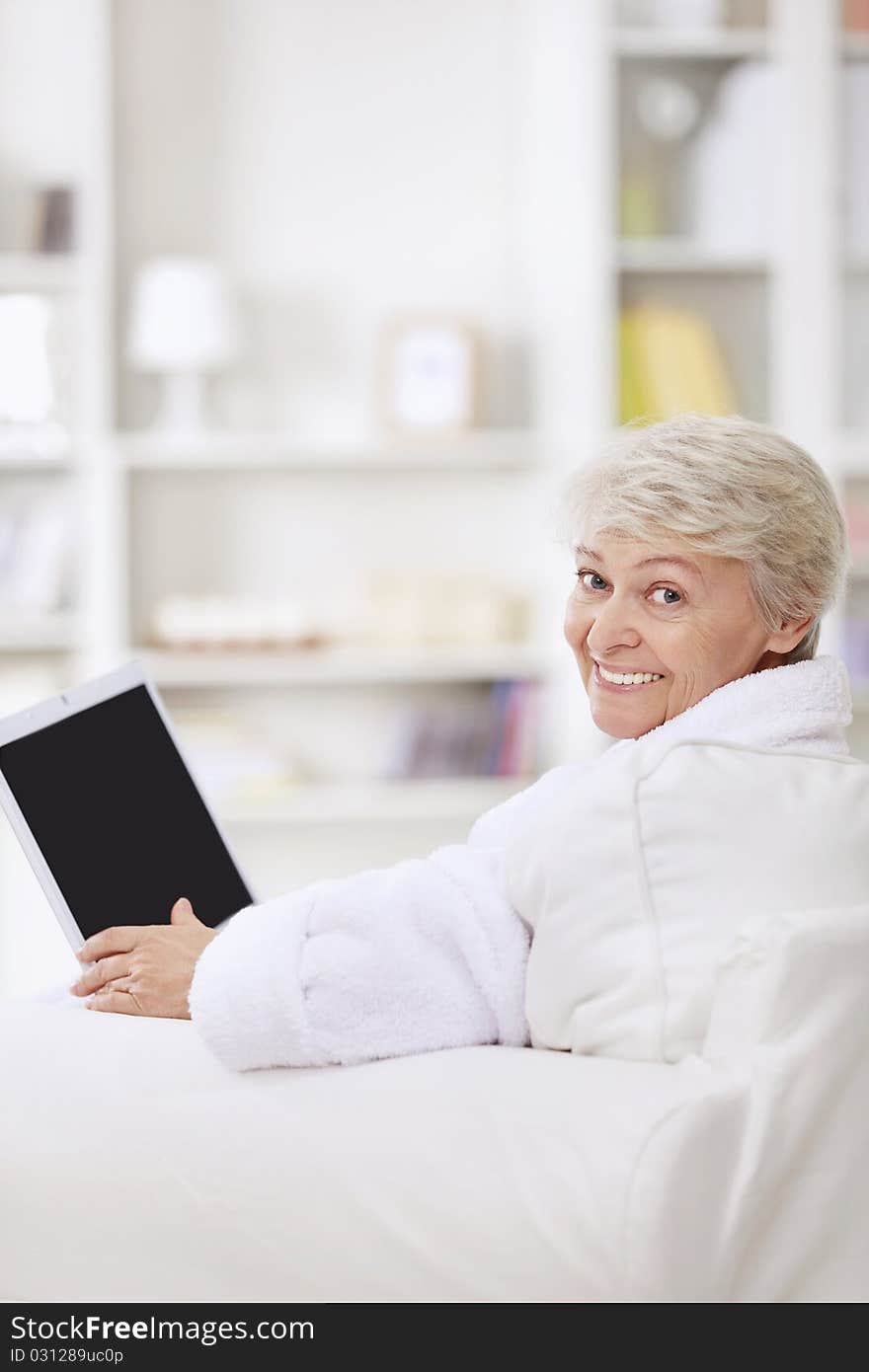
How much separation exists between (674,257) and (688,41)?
1.44 feet

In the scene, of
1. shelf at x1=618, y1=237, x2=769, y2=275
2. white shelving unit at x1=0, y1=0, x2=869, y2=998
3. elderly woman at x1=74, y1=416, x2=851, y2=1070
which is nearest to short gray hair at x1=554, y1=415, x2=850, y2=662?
elderly woman at x1=74, y1=416, x2=851, y2=1070

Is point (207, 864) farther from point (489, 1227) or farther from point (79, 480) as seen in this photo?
point (79, 480)

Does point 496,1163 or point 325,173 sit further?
point 325,173

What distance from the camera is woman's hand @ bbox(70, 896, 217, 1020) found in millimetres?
1221

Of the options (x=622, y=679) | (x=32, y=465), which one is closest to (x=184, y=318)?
(x=32, y=465)

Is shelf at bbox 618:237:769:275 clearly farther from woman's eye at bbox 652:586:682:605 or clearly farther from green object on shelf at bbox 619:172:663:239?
woman's eye at bbox 652:586:682:605

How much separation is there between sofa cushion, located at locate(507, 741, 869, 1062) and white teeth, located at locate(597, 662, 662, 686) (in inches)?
10.1

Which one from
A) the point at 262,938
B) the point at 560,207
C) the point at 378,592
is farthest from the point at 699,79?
the point at 262,938

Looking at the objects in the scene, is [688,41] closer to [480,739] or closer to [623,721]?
[480,739]

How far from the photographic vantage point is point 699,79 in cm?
334

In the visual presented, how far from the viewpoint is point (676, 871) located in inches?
39.9

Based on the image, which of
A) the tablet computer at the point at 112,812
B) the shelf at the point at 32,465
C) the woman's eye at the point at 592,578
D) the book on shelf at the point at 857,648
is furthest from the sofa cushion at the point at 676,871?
the shelf at the point at 32,465

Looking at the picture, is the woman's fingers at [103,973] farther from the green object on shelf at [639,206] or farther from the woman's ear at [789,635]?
the green object on shelf at [639,206]

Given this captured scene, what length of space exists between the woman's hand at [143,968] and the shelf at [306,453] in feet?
7.76
